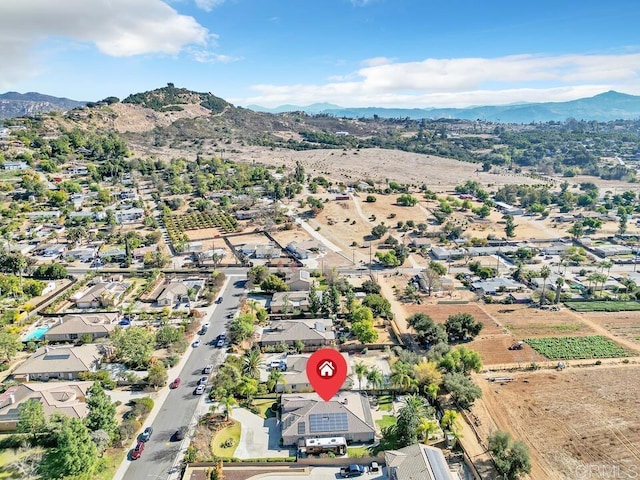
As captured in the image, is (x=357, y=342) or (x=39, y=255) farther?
(x=39, y=255)

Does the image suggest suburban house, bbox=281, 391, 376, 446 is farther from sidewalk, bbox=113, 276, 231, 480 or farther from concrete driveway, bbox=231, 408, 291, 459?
sidewalk, bbox=113, 276, 231, 480

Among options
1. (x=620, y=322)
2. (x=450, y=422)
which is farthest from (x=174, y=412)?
(x=620, y=322)

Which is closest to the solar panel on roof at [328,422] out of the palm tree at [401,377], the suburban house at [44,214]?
the palm tree at [401,377]

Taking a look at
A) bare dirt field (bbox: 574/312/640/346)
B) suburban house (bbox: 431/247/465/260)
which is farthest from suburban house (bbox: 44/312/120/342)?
bare dirt field (bbox: 574/312/640/346)

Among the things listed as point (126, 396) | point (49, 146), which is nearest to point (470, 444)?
point (126, 396)

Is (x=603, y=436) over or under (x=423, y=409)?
under

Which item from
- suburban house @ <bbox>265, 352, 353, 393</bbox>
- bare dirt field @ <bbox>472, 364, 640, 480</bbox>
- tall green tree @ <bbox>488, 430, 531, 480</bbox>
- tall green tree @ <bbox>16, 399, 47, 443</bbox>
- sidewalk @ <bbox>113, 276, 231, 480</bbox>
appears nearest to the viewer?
tall green tree @ <bbox>488, 430, 531, 480</bbox>

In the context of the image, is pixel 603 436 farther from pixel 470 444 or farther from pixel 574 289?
pixel 574 289

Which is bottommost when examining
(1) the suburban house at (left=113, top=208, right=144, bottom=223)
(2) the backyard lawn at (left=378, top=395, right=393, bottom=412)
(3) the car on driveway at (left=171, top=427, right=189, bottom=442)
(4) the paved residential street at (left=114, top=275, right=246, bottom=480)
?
(2) the backyard lawn at (left=378, top=395, right=393, bottom=412)
